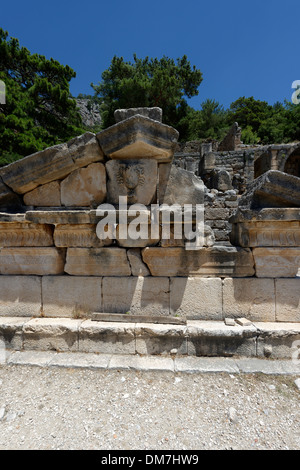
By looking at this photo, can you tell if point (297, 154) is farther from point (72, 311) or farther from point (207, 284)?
point (72, 311)

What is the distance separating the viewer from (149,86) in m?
17.5

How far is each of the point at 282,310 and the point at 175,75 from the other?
2289 cm

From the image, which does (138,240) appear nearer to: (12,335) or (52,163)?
(52,163)

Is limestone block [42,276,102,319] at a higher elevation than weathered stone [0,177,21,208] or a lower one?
lower

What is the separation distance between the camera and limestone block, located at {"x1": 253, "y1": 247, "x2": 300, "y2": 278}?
265 cm

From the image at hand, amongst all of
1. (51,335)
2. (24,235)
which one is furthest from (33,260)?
(51,335)

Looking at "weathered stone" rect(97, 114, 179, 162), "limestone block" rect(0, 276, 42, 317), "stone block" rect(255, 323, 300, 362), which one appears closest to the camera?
"stone block" rect(255, 323, 300, 362)

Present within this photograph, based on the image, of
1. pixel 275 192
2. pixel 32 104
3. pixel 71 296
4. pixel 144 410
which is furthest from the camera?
pixel 32 104

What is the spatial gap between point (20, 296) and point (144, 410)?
211 cm

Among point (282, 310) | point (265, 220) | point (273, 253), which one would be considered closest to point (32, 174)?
point (265, 220)

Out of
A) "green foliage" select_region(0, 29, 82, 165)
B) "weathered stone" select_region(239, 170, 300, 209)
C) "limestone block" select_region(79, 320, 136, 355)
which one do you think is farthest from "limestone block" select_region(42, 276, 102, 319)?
"green foliage" select_region(0, 29, 82, 165)

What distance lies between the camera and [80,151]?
108 inches

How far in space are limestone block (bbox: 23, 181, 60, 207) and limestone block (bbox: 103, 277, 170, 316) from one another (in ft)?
4.14

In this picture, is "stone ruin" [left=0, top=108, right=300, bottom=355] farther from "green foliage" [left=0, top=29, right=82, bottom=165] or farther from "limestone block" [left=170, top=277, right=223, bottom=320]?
"green foliage" [left=0, top=29, right=82, bottom=165]
